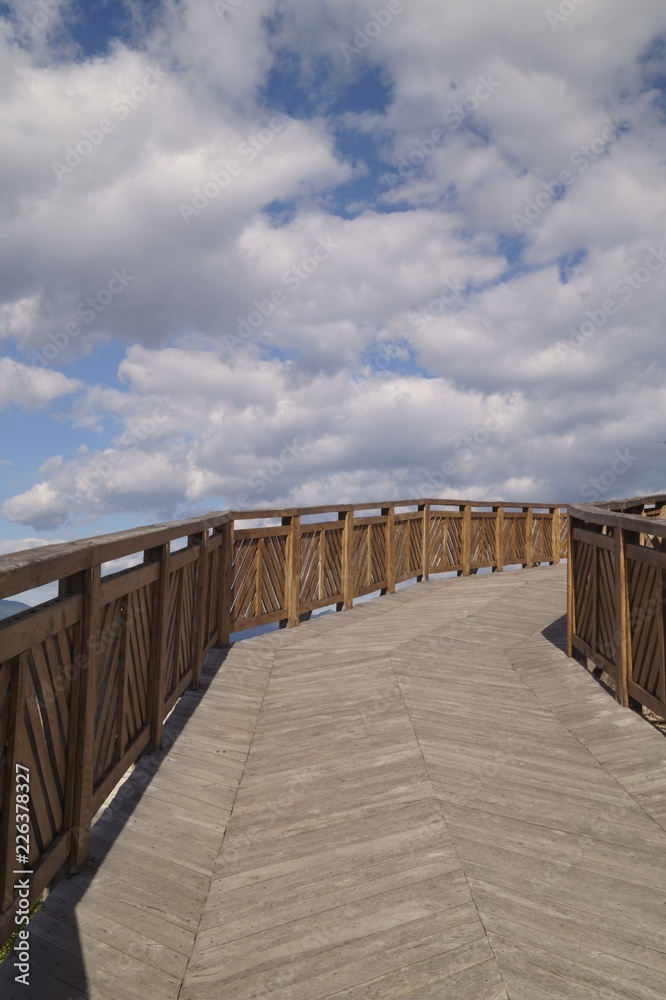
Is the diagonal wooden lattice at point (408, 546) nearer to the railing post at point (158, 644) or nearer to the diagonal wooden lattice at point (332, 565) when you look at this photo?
the diagonal wooden lattice at point (332, 565)

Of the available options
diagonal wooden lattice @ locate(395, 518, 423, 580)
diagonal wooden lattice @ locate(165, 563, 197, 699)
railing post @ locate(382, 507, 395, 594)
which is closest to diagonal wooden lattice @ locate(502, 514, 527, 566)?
diagonal wooden lattice @ locate(395, 518, 423, 580)

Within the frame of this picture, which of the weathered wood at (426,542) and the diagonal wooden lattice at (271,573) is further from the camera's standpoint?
the weathered wood at (426,542)

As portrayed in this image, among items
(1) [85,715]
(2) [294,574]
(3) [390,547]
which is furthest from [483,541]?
(1) [85,715]

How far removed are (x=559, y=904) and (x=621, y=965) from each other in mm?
351

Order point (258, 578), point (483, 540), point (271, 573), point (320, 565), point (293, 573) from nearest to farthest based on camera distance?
point (258, 578) < point (271, 573) < point (293, 573) < point (320, 565) < point (483, 540)

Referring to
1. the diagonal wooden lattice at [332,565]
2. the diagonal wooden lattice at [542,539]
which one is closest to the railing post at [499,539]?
the diagonal wooden lattice at [542,539]

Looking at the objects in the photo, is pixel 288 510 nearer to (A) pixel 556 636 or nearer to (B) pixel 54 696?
(A) pixel 556 636

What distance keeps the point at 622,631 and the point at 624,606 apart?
19 cm

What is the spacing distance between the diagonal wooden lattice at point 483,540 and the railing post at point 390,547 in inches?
148

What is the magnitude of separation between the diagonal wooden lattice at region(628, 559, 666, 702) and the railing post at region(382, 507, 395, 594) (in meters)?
5.93

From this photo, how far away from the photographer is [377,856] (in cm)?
309

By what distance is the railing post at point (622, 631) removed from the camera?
536cm

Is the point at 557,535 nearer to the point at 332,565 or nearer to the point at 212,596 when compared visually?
the point at 332,565

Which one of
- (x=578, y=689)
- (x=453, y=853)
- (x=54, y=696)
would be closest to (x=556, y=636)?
(x=578, y=689)
